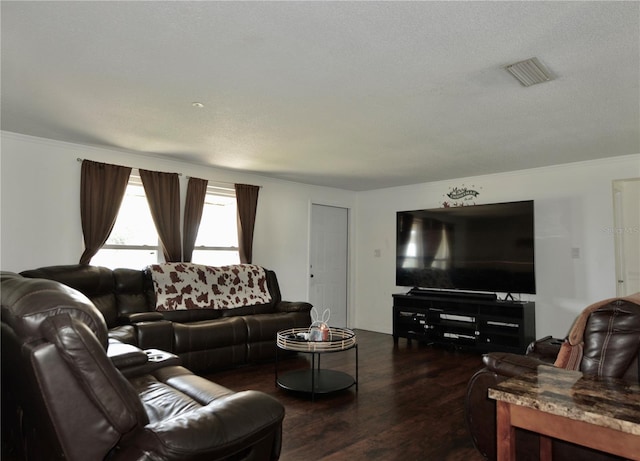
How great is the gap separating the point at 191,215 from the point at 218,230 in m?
0.56

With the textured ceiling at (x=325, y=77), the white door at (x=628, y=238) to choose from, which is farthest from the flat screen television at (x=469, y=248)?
the textured ceiling at (x=325, y=77)

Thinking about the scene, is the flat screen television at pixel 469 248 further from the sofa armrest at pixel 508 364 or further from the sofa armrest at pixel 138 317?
the sofa armrest at pixel 138 317

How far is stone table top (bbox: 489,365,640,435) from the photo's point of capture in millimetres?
1227

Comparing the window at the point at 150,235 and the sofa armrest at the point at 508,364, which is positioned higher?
the window at the point at 150,235

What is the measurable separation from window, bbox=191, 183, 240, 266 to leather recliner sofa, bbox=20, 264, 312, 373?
3.00 feet

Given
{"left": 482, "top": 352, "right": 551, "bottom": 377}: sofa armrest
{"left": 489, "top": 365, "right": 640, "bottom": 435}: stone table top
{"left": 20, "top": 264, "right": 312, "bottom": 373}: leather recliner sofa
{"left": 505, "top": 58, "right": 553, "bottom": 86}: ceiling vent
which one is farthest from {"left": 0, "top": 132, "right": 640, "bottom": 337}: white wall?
{"left": 489, "top": 365, "right": 640, "bottom": 435}: stone table top

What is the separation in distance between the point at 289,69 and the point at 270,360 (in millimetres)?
3313

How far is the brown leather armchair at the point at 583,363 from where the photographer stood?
6.28 feet

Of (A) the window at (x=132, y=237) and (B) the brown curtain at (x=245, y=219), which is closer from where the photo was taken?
(A) the window at (x=132, y=237)

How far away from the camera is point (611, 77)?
8.52 feet

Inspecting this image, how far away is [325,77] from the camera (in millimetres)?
2615

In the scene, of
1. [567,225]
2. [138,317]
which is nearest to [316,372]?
[138,317]

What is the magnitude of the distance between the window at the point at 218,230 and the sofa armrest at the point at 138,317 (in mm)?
1391

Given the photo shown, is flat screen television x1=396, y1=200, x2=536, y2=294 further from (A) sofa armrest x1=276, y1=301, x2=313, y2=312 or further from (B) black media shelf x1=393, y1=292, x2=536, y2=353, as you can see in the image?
(A) sofa armrest x1=276, y1=301, x2=313, y2=312
